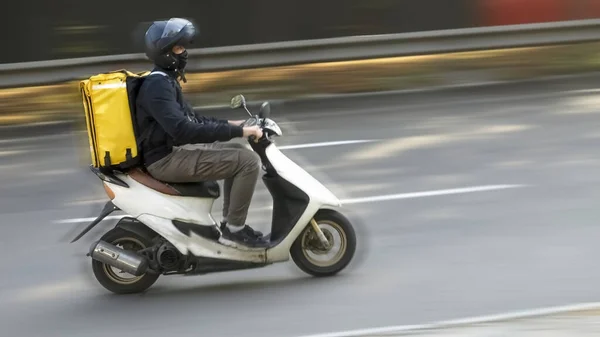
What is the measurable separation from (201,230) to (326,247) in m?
0.81

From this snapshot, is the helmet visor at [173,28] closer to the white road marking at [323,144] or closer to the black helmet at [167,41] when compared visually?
the black helmet at [167,41]

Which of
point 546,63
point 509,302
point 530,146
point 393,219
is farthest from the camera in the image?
point 546,63

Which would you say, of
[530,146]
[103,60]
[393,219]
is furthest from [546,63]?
[393,219]

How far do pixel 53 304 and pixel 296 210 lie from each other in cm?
164

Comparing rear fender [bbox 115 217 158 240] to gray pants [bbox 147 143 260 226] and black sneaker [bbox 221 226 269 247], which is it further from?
black sneaker [bbox 221 226 269 247]

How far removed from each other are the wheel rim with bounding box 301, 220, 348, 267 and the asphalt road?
0.13m

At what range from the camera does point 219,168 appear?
6859 mm

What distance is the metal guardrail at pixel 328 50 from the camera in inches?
532

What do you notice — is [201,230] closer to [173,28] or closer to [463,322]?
[173,28]

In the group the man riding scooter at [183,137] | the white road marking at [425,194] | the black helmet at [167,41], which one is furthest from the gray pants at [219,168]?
the white road marking at [425,194]

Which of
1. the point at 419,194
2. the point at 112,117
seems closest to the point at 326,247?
the point at 112,117

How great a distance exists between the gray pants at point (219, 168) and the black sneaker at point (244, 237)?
0.28ft

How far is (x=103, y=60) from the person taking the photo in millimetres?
13664

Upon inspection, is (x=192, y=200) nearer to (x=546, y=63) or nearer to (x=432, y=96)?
(x=432, y=96)
